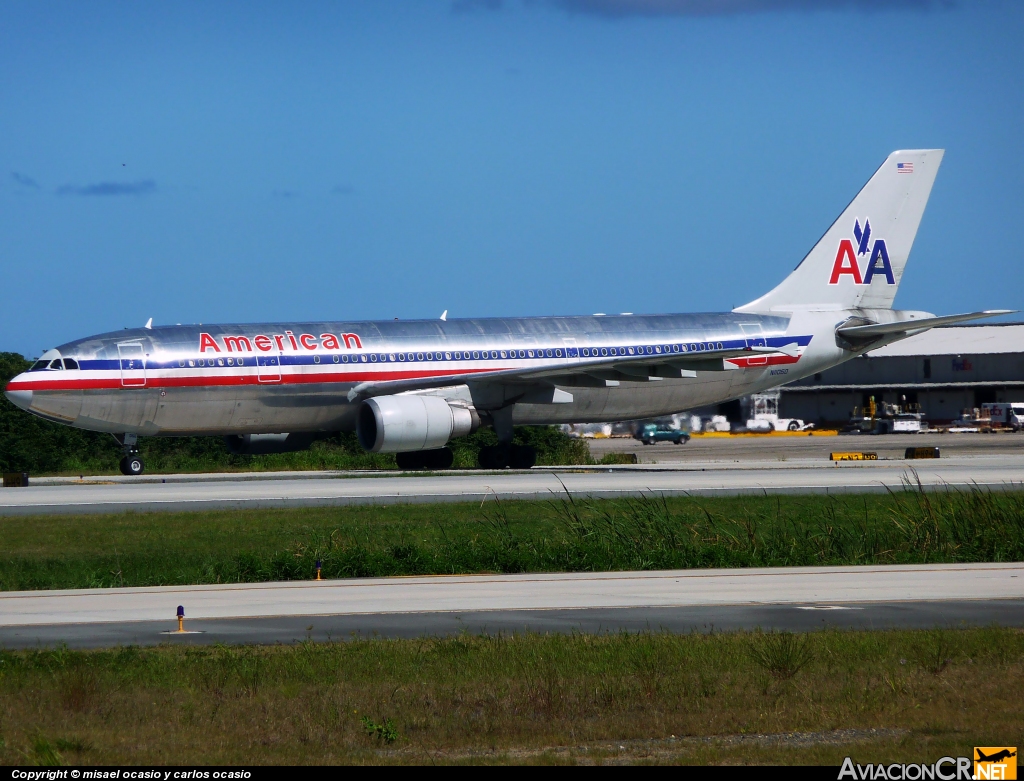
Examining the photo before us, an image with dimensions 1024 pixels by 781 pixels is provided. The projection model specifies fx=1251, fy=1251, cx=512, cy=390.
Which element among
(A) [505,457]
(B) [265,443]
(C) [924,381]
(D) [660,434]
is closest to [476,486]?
(A) [505,457]

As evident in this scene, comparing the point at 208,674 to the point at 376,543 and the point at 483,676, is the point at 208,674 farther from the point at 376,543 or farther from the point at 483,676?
the point at 376,543

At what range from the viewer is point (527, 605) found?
15.5 m

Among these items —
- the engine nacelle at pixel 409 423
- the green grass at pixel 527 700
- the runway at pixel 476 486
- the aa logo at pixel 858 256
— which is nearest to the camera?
the green grass at pixel 527 700

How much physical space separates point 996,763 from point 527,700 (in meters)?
3.79

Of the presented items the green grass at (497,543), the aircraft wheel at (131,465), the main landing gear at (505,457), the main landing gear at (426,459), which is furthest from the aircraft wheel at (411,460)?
the green grass at (497,543)

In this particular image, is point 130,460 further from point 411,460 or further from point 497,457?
point 497,457

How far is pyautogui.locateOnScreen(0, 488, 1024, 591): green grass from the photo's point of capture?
64.0ft

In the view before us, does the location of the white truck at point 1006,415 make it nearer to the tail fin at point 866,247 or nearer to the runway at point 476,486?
the tail fin at point 866,247

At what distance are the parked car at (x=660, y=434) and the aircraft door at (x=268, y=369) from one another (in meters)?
43.4

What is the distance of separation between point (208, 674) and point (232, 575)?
316 inches

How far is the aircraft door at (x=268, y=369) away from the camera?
37.2 meters

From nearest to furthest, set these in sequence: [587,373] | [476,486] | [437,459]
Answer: [476,486] < [587,373] < [437,459]

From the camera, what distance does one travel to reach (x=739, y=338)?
139 feet

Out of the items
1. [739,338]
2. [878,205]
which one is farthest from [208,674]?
[878,205]
